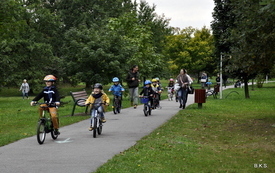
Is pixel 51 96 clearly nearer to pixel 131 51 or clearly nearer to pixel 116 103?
pixel 116 103

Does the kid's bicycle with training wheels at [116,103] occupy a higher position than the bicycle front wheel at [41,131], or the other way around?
the kid's bicycle with training wheels at [116,103]

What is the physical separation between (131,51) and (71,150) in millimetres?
19186

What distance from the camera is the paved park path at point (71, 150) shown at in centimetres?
750

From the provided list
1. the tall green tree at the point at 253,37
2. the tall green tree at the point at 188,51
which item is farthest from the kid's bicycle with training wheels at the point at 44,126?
the tall green tree at the point at 188,51

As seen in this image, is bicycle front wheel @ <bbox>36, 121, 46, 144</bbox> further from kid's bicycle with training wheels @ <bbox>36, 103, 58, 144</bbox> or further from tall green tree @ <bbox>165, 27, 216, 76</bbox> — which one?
tall green tree @ <bbox>165, 27, 216, 76</bbox>

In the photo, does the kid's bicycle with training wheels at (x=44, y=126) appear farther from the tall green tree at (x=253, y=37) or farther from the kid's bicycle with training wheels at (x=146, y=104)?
the kid's bicycle with training wheels at (x=146, y=104)

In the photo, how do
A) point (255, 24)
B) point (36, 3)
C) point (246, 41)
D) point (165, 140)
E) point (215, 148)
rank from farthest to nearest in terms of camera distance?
point (36, 3) < point (246, 41) < point (255, 24) < point (165, 140) < point (215, 148)

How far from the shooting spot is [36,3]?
2088 inches

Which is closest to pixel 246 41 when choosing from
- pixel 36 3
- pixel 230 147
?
pixel 230 147

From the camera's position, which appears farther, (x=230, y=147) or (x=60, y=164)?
(x=230, y=147)

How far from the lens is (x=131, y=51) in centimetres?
2812

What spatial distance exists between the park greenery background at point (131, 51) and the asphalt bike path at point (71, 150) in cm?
96

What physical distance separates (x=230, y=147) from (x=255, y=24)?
447 centimetres

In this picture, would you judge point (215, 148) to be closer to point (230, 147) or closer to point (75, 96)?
point (230, 147)
